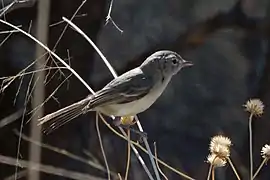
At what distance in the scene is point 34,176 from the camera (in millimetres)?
775

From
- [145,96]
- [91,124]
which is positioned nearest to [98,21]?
[91,124]

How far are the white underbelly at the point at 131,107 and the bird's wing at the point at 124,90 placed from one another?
1 cm

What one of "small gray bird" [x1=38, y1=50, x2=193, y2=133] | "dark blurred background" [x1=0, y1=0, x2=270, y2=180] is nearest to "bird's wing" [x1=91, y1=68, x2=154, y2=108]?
"small gray bird" [x1=38, y1=50, x2=193, y2=133]

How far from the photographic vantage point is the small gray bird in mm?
1426

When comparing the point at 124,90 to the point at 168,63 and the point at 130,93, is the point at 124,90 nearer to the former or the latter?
the point at 130,93

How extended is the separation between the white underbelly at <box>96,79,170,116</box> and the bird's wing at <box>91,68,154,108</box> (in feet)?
0.04

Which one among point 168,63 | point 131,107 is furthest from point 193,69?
point 131,107

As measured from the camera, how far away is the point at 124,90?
4.83 feet

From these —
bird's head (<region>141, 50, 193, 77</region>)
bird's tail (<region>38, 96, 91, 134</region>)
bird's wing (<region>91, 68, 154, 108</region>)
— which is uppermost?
bird's head (<region>141, 50, 193, 77</region>)

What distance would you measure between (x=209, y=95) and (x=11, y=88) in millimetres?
1293

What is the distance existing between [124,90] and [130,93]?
0.06 feet

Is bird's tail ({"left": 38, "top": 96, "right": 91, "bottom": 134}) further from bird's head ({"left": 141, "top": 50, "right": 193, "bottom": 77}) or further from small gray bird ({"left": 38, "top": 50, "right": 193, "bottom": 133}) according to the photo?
bird's head ({"left": 141, "top": 50, "right": 193, "bottom": 77})

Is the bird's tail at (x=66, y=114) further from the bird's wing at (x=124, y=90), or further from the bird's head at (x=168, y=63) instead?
the bird's head at (x=168, y=63)

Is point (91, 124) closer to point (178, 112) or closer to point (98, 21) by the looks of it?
point (98, 21)
